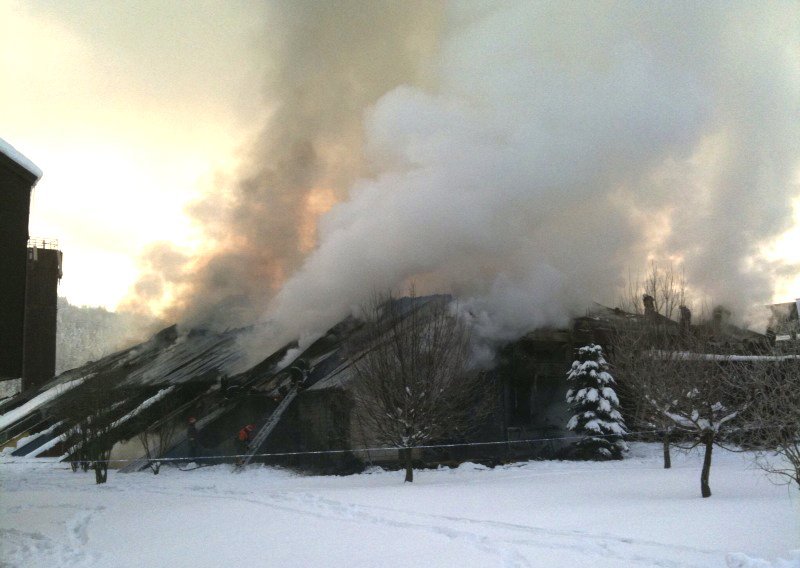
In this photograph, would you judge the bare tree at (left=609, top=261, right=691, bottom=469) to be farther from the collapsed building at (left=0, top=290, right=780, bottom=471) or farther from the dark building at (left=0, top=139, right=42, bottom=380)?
the dark building at (left=0, top=139, right=42, bottom=380)

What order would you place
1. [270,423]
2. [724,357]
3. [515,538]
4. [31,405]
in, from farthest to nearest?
[31,405], [270,423], [724,357], [515,538]

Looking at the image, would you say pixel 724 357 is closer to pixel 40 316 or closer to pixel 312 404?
pixel 312 404

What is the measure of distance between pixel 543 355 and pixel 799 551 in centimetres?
1882

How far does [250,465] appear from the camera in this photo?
858 inches

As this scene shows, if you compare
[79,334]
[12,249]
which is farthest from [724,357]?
[79,334]

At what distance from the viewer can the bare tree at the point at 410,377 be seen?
17.6 metres

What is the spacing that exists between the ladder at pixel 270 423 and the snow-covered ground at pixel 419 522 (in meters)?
3.87

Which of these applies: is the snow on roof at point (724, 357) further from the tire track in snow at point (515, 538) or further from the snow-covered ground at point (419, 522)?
the tire track in snow at point (515, 538)

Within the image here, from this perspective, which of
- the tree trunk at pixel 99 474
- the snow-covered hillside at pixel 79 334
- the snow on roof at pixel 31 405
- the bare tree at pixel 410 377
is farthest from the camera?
the snow-covered hillside at pixel 79 334

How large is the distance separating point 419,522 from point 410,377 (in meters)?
6.94

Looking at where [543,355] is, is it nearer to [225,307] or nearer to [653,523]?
[653,523]

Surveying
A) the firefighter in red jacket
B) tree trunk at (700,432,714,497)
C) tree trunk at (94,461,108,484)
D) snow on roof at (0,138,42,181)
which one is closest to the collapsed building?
the firefighter in red jacket

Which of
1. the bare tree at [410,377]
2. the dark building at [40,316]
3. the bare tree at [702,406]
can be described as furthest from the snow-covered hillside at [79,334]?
the bare tree at [702,406]

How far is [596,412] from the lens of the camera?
23.0 metres
